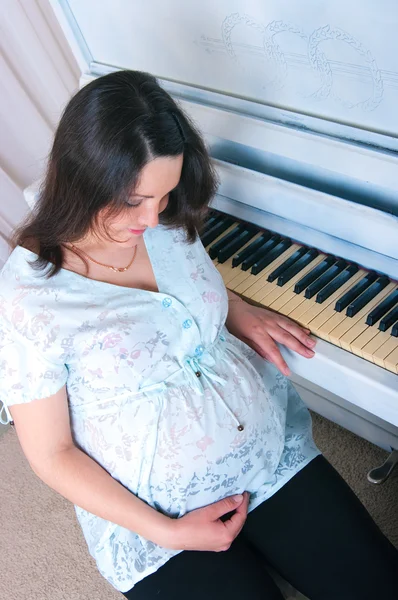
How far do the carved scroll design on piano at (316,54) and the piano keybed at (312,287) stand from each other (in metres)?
0.30

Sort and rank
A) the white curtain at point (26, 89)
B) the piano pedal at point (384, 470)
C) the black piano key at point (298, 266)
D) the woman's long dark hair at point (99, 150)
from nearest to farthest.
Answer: the woman's long dark hair at point (99, 150)
the black piano key at point (298, 266)
the piano pedal at point (384, 470)
the white curtain at point (26, 89)

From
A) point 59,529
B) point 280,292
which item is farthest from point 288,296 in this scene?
point 59,529

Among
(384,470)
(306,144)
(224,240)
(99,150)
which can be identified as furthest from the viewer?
(384,470)

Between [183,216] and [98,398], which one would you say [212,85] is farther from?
[98,398]

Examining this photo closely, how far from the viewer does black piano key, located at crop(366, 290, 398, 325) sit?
41.0 inches

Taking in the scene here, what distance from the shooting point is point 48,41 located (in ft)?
6.65

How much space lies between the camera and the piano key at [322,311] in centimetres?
108

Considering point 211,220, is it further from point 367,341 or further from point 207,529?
point 207,529

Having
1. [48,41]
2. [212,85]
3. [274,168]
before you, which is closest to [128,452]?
[274,168]

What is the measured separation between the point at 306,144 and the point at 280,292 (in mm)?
270

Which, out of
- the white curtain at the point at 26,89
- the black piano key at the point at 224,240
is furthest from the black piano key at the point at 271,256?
the white curtain at the point at 26,89

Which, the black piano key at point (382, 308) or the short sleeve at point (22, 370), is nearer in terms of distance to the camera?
the short sleeve at point (22, 370)

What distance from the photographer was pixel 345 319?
107 cm

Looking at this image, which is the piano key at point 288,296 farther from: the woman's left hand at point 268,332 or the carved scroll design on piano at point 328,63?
the carved scroll design on piano at point 328,63
